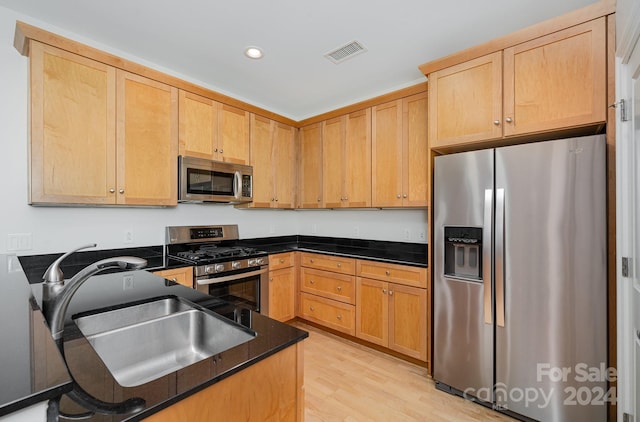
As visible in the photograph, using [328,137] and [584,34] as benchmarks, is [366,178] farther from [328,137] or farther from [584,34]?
[584,34]

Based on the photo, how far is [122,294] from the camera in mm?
1337

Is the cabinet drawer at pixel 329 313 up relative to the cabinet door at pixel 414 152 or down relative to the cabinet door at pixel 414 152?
down

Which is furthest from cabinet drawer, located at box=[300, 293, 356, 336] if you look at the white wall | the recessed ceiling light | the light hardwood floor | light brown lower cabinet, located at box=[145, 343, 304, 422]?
the recessed ceiling light

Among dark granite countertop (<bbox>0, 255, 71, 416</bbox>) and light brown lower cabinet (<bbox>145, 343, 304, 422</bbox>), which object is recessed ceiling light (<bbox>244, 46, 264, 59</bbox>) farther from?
light brown lower cabinet (<bbox>145, 343, 304, 422</bbox>)

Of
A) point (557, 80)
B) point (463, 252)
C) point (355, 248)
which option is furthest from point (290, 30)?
point (355, 248)

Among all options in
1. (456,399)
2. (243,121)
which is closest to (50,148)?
(243,121)

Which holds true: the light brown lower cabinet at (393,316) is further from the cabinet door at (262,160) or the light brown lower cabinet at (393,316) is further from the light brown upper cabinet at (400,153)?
the cabinet door at (262,160)

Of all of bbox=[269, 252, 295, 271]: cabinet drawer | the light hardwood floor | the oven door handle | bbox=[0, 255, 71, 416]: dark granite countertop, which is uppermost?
bbox=[0, 255, 71, 416]: dark granite countertop

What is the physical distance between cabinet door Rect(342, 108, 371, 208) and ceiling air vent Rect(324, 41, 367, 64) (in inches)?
27.8

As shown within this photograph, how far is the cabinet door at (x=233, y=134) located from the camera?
9.78 ft

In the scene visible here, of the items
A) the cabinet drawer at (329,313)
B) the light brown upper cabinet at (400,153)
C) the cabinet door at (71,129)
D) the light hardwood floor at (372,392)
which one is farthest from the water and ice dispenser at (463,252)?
the cabinet door at (71,129)

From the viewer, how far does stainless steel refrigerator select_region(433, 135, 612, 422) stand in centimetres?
169

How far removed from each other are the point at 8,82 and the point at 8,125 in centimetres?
30

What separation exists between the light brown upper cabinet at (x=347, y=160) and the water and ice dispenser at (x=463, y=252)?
3.48 ft
